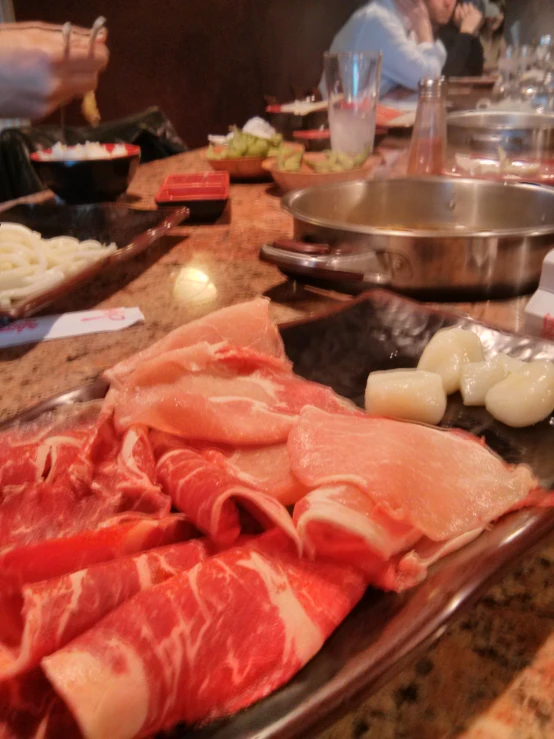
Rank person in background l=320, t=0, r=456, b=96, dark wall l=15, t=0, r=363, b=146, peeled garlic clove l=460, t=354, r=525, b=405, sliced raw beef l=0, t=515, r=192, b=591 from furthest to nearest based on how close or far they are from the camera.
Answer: person in background l=320, t=0, r=456, b=96, dark wall l=15, t=0, r=363, b=146, peeled garlic clove l=460, t=354, r=525, b=405, sliced raw beef l=0, t=515, r=192, b=591

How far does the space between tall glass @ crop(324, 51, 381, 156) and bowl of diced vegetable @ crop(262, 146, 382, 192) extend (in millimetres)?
281

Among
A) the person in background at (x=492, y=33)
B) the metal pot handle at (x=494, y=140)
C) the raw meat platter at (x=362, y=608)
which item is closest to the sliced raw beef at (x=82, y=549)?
the raw meat platter at (x=362, y=608)

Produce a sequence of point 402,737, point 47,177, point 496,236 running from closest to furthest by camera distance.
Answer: point 402,737 < point 496,236 < point 47,177

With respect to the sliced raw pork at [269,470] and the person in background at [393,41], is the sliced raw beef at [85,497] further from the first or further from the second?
the person in background at [393,41]

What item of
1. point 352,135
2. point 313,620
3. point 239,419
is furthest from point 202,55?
point 313,620

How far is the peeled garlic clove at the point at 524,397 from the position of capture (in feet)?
2.70

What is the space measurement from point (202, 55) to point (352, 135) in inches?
128

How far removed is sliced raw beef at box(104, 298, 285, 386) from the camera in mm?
969

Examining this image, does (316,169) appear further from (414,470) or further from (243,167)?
(414,470)

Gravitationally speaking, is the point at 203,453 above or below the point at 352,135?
below

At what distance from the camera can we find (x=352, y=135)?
7.87 ft

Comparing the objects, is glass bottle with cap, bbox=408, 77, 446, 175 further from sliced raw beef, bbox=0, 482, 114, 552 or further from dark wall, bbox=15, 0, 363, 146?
dark wall, bbox=15, 0, 363, 146

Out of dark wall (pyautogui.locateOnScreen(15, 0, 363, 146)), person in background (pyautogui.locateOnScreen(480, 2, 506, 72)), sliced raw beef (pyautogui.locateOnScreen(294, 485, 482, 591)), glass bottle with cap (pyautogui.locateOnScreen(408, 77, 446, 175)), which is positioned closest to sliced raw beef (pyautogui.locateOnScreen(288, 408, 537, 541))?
sliced raw beef (pyautogui.locateOnScreen(294, 485, 482, 591))

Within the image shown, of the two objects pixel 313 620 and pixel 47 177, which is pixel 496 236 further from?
pixel 47 177
